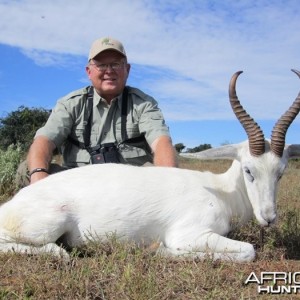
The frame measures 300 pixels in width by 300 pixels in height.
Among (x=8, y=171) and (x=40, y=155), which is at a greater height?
(x=8, y=171)


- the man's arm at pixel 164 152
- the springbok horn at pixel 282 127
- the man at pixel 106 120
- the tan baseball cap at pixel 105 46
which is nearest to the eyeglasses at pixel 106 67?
the man at pixel 106 120

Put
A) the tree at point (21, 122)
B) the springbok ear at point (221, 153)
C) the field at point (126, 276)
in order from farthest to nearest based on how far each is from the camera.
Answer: the tree at point (21, 122), the springbok ear at point (221, 153), the field at point (126, 276)

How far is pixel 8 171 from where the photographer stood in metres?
10.4

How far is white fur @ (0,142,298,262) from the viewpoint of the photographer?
4367 mm

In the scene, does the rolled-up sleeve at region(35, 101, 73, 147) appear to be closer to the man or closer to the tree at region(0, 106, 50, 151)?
the man

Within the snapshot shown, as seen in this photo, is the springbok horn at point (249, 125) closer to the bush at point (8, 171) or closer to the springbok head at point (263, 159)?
the springbok head at point (263, 159)

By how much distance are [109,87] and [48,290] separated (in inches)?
153

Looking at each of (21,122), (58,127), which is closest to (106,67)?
(58,127)

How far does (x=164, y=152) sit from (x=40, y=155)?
1.53 metres

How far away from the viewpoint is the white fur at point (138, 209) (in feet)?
14.3

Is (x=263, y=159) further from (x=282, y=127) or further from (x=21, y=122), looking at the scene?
(x=21, y=122)

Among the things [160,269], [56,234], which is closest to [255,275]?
[160,269]

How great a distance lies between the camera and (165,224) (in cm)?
466

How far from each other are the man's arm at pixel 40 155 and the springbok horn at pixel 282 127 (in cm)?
269
